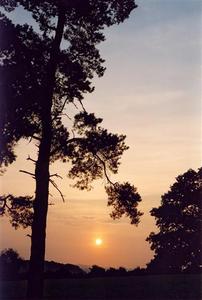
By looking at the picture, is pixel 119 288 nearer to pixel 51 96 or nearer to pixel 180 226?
pixel 51 96

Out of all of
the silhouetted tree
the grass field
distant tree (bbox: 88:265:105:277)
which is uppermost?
the silhouetted tree

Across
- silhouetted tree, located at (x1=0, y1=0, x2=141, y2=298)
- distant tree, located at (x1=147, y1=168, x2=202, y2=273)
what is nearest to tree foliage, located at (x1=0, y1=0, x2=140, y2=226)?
silhouetted tree, located at (x1=0, y1=0, x2=141, y2=298)

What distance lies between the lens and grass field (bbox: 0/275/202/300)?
18875 millimetres

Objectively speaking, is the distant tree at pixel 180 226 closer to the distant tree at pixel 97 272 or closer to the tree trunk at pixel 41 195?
the distant tree at pixel 97 272

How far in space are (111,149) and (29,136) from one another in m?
3.31

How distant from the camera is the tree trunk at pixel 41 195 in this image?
57.6 ft

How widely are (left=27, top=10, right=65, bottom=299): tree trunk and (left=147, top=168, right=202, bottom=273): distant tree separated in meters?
29.4

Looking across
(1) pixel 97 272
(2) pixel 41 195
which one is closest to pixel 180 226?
(1) pixel 97 272

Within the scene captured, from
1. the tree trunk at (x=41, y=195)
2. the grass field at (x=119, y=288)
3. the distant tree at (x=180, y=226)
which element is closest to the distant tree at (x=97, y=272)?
the grass field at (x=119, y=288)

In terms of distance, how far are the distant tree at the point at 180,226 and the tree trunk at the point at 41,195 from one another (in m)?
29.4

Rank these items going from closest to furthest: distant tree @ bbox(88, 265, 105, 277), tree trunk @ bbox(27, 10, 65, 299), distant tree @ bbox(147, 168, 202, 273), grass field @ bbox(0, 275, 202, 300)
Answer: tree trunk @ bbox(27, 10, 65, 299), grass field @ bbox(0, 275, 202, 300), distant tree @ bbox(88, 265, 105, 277), distant tree @ bbox(147, 168, 202, 273)

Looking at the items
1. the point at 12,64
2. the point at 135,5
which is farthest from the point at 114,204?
the point at 135,5

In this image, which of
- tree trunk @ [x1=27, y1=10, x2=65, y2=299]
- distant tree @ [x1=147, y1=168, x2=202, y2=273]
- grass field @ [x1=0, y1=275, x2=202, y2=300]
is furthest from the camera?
distant tree @ [x1=147, y1=168, x2=202, y2=273]

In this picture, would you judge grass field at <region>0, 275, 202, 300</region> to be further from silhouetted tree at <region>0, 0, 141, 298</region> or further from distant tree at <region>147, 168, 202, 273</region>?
distant tree at <region>147, 168, 202, 273</region>
